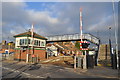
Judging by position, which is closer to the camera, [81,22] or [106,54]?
[81,22]

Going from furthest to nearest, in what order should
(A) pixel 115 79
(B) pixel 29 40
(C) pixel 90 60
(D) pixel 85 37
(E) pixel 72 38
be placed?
(E) pixel 72 38, (B) pixel 29 40, (D) pixel 85 37, (C) pixel 90 60, (A) pixel 115 79

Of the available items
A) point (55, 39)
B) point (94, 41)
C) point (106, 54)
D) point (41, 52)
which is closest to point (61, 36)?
point (55, 39)

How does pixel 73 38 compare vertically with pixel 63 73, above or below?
above

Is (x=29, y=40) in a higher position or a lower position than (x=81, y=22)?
lower

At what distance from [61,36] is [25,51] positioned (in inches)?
453

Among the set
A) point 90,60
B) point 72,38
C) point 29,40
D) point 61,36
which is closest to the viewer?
point 90,60

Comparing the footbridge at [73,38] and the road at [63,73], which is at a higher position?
the footbridge at [73,38]

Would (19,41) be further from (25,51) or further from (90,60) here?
(90,60)

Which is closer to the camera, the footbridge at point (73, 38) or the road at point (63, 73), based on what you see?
the road at point (63, 73)

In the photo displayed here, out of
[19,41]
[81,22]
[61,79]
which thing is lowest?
[61,79]

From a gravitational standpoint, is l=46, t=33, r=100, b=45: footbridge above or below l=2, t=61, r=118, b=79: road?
above

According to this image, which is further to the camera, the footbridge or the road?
the footbridge

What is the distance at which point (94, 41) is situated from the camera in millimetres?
26422

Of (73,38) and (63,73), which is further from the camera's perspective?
(73,38)
